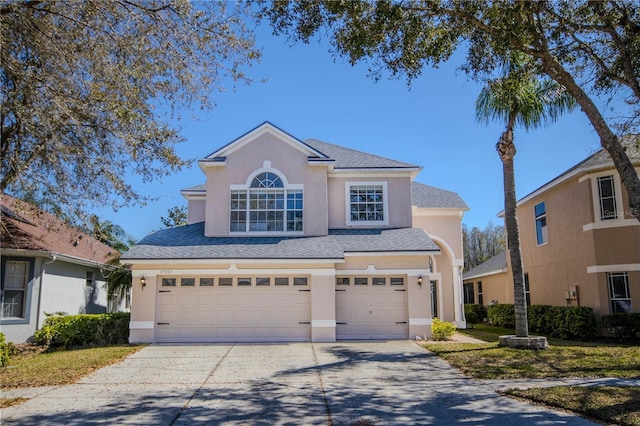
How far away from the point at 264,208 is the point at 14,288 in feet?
28.6

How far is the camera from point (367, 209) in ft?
62.3

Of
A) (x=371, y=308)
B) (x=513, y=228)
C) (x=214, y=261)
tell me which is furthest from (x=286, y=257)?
(x=513, y=228)

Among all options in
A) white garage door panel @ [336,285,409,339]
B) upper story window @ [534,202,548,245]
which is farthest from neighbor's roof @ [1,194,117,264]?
upper story window @ [534,202,548,245]

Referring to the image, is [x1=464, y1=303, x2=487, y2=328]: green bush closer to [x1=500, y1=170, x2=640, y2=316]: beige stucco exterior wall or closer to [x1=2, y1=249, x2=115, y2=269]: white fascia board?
[x1=500, y1=170, x2=640, y2=316]: beige stucco exterior wall

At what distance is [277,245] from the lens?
55.2 feet

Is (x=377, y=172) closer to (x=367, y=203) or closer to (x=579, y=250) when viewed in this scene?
(x=367, y=203)

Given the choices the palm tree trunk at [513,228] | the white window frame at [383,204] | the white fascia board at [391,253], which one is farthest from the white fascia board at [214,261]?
the palm tree trunk at [513,228]

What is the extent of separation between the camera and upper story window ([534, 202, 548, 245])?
21.1 meters

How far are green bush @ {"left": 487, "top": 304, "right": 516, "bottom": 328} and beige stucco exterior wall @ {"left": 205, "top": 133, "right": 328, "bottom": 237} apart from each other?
10.7 m

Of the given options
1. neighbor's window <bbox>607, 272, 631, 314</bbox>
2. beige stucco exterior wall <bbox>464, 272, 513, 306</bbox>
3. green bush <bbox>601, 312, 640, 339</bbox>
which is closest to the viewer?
green bush <bbox>601, 312, 640, 339</bbox>

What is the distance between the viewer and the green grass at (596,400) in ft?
23.4

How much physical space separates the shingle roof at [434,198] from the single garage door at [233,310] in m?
9.19

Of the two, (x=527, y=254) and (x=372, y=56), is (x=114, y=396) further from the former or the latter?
(x=527, y=254)

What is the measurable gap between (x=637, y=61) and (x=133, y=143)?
12012mm
